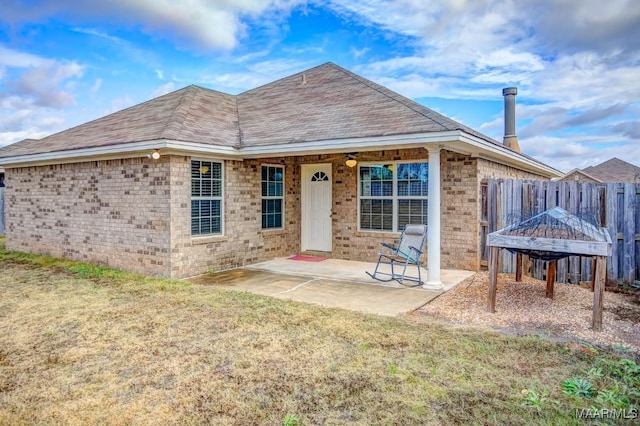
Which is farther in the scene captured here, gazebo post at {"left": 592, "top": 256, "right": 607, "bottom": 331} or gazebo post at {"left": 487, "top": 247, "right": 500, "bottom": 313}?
gazebo post at {"left": 487, "top": 247, "right": 500, "bottom": 313}

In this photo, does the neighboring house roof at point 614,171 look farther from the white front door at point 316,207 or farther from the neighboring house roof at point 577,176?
the white front door at point 316,207

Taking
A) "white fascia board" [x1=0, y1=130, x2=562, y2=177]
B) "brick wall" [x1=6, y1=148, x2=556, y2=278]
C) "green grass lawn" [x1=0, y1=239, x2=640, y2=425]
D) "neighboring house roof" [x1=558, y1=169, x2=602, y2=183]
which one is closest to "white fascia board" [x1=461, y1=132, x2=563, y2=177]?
"white fascia board" [x1=0, y1=130, x2=562, y2=177]

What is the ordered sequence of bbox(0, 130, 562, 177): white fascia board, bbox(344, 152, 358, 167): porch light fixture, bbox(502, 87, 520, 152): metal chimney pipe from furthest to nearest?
bbox(502, 87, 520, 152): metal chimney pipe → bbox(344, 152, 358, 167): porch light fixture → bbox(0, 130, 562, 177): white fascia board

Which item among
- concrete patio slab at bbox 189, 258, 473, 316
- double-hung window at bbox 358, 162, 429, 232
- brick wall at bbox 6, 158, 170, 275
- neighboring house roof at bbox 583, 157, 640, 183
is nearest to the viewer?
concrete patio slab at bbox 189, 258, 473, 316

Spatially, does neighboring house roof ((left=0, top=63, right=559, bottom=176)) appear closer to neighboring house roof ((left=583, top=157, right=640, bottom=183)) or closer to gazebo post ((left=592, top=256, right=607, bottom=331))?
gazebo post ((left=592, top=256, right=607, bottom=331))

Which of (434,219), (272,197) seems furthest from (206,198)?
(434,219)

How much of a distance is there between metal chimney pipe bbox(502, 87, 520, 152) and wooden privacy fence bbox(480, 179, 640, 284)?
9216 millimetres

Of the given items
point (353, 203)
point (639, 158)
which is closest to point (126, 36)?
point (353, 203)

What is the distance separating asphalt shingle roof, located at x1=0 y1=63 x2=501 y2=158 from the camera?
7881mm

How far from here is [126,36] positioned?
1245 centimetres

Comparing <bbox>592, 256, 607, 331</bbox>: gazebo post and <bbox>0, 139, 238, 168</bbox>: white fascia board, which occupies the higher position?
<bbox>0, 139, 238, 168</bbox>: white fascia board

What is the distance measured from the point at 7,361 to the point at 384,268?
6745 millimetres

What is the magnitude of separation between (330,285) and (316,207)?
367 cm

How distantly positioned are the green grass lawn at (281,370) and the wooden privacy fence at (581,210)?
3.79 m
